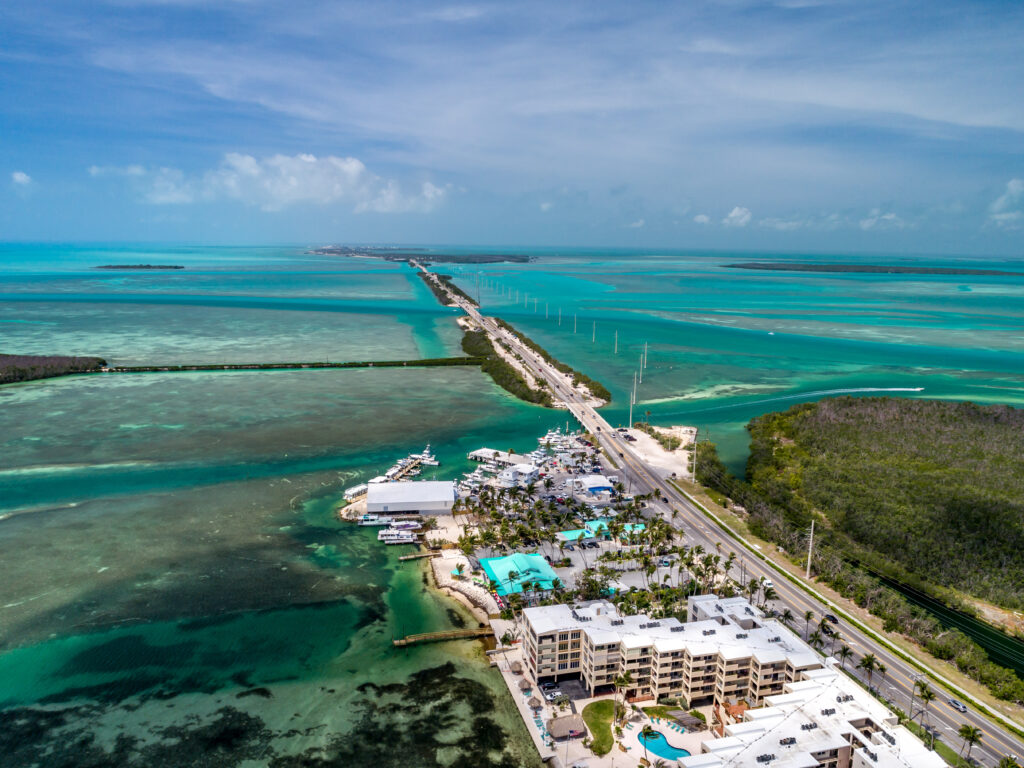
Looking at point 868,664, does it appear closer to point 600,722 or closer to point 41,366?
point 600,722

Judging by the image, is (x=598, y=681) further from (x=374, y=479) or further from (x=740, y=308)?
(x=740, y=308)

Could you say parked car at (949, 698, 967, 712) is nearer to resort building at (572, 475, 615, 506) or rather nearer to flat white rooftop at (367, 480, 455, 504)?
resort building at (572, 475, 615, 506)

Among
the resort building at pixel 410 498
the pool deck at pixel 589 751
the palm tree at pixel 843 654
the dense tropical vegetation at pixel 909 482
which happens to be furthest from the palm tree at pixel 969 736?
the resort building at pixel 410 498

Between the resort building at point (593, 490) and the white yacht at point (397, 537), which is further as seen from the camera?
the resort building at point (593, 490)

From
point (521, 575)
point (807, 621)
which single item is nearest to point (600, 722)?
point (521, 575)

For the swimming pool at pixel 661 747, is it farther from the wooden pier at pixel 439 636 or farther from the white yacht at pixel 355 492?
the white yacht at pixel 355 492

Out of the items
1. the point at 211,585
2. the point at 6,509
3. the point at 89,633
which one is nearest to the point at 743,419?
the point at 211,585
